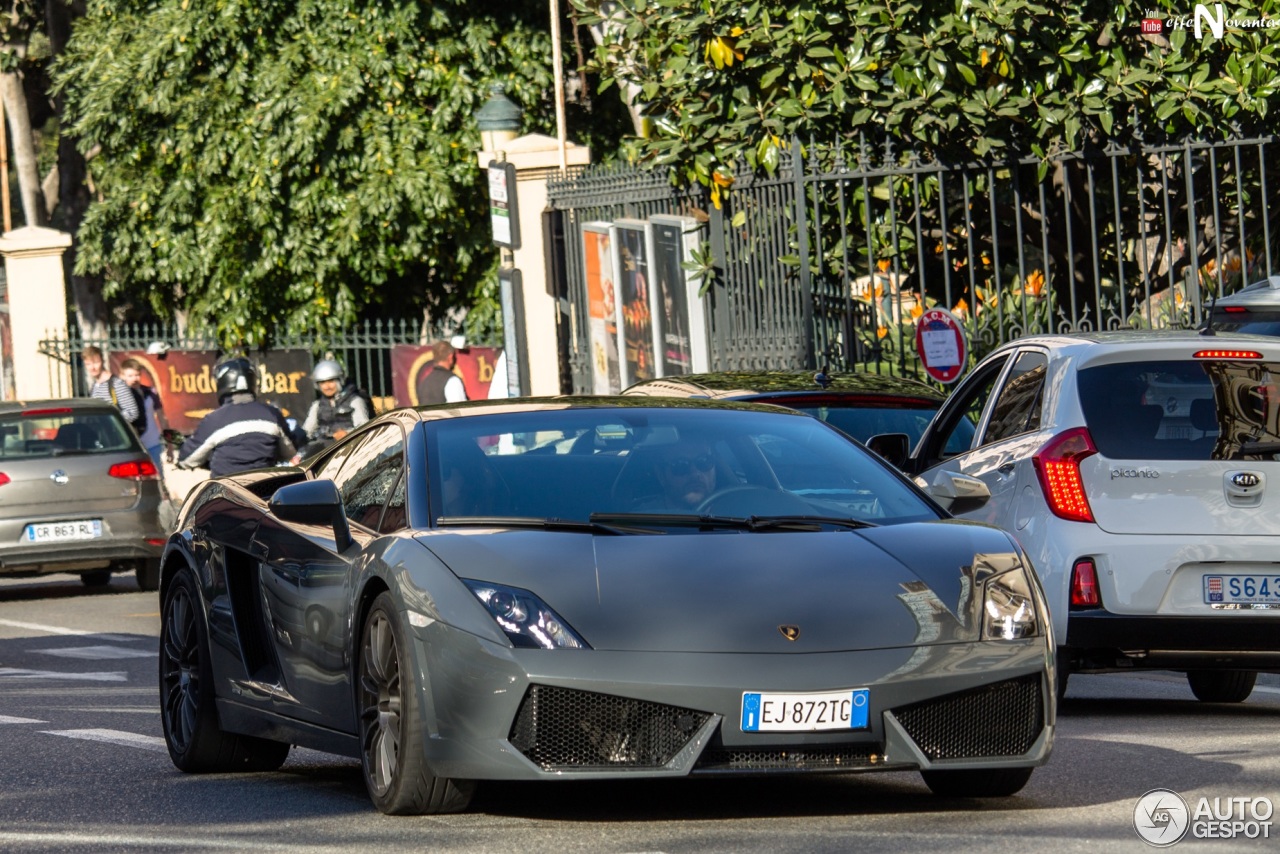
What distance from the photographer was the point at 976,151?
55.9ft

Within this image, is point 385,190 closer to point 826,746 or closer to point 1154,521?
point 1154,521

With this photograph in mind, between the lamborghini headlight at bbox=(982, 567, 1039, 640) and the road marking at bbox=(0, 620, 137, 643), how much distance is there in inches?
376

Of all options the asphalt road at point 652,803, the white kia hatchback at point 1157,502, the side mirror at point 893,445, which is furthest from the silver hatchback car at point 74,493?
the white kia hatchback at point 1157,502

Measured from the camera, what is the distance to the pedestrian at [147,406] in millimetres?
25578

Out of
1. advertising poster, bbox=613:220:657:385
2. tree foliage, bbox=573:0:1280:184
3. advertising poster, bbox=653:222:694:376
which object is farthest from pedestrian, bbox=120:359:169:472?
tree foliage, bbox=573:0:1280:184

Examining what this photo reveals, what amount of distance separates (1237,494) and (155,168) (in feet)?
82.9

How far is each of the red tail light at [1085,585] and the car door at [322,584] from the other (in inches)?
111

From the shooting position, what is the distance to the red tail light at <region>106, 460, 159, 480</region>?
63.3ft

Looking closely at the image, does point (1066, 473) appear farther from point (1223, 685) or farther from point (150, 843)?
point (150, 843)

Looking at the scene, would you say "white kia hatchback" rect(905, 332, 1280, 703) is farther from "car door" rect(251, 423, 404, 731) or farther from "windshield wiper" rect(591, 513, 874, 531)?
"car door" rect(251, 423, 404, 731)

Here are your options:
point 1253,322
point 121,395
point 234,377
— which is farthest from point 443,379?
point 1253,322

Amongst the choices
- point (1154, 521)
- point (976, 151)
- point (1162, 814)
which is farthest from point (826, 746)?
point (976, 151)

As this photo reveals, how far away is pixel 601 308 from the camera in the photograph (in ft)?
71.6

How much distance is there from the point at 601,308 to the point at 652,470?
1463 cm
